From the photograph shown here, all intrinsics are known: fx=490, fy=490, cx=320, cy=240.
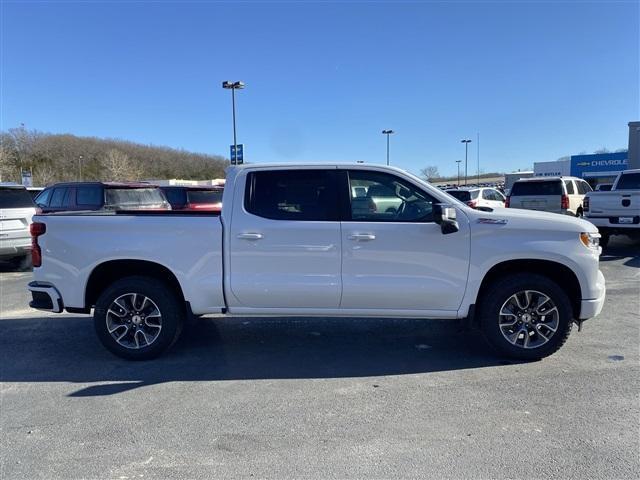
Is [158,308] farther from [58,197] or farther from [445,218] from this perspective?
[58,197]

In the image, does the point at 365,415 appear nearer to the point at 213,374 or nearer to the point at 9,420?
the point at 213,374

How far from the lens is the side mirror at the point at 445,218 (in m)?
4.37

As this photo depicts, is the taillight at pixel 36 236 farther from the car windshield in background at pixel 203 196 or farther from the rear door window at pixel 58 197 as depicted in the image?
the car windshield in background at pixel 203 196

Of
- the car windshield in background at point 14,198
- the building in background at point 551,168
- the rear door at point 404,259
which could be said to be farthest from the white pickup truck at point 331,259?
the building in background at point 551,168

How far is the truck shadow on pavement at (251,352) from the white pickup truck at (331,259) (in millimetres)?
362

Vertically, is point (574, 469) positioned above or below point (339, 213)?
below

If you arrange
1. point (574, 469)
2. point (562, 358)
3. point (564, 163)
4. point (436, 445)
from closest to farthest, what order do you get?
point (574, 469), point (436, 445), point (562, 358), point (564, 163)

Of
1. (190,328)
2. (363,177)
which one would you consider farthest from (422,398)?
(190,328)

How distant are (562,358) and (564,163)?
6263 cm

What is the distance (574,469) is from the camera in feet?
9.73

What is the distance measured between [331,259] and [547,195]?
12746 mm

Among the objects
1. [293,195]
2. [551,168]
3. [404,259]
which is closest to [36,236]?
[293,195]

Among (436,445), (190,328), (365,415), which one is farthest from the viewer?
(190,328)

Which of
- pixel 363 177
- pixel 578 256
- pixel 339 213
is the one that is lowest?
pixel 578 256
